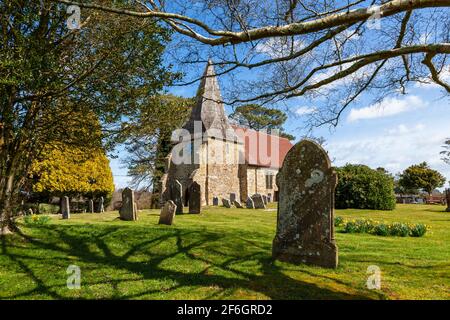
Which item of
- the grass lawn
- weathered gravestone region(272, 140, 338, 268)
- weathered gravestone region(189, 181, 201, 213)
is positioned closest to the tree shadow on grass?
the grass lawn

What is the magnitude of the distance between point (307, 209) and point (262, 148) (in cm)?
3391

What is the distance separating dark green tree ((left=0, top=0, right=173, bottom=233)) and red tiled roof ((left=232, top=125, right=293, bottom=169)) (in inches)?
1060

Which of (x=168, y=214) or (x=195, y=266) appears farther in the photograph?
(x=168, y=214)

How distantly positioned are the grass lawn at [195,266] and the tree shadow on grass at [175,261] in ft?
0.05

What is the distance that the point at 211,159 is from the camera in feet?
102

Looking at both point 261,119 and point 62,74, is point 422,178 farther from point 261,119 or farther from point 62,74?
point 62,74

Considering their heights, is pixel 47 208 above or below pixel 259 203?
below

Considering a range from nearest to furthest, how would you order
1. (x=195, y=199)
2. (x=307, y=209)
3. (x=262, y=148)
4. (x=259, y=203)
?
(x=307, y=209) < (x=195, y=199) < (x=259, y=203) < (x=262, y=148)

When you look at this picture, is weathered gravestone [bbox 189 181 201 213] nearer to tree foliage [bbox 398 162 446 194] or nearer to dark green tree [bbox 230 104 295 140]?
dark green tree [bbox 230 104 295 140]

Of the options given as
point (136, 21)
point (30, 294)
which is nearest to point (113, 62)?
point (136, 21)

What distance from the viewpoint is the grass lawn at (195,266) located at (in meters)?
5.19

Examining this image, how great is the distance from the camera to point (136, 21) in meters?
7.57

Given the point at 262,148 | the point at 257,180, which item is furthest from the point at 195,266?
the point at 262,148

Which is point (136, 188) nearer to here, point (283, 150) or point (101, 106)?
point (283, 150)
